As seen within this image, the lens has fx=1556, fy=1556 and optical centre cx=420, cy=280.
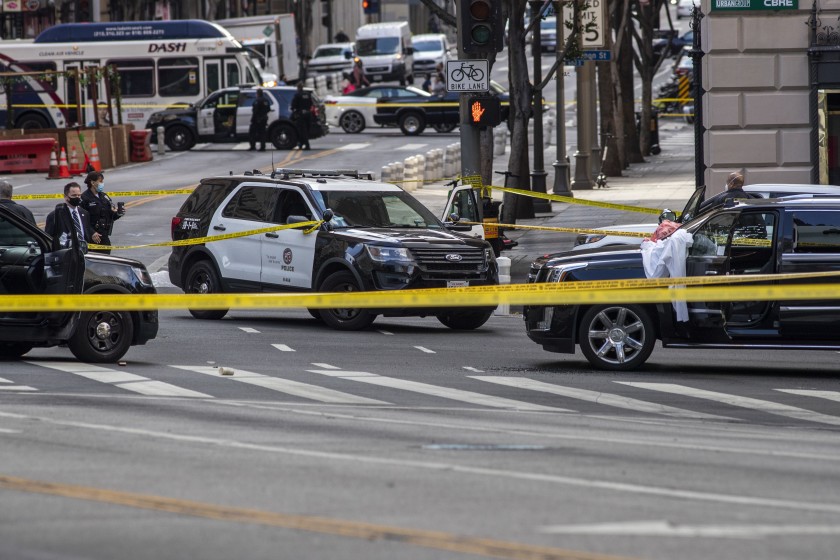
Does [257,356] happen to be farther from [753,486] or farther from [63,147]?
[63,147]

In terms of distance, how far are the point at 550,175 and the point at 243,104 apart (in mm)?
10121

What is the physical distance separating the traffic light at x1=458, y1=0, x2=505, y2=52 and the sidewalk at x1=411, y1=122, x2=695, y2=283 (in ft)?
11.4

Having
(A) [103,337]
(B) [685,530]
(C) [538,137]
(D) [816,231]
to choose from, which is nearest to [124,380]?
(A) [103,337]

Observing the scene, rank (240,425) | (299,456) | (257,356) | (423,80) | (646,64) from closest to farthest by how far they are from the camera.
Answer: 1. (299,456)
2. (240,425)
3. (257,356)
4. (646,64)
5. (423,80)

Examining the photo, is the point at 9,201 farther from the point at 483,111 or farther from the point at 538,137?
the point at 538,137

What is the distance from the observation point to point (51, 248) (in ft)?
47.2

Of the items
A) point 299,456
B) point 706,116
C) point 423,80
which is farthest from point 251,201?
point 423,80

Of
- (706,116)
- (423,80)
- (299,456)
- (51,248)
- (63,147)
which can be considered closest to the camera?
(299,456)

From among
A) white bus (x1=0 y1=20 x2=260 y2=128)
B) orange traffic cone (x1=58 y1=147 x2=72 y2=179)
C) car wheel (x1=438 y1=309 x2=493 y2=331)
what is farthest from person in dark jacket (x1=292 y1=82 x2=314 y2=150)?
car wheel (x1=438 y1=309 x2=493 y2=331)

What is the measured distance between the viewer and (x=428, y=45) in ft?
246

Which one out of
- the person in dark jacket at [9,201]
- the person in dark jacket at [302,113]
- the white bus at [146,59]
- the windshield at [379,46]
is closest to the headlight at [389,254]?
the person in dark jacket at [9,201]

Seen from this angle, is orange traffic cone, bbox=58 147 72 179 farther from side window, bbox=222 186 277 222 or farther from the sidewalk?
side window, bbox=222 186 277 222

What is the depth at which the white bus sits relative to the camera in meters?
48.9

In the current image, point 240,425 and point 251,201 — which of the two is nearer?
point 240,425
